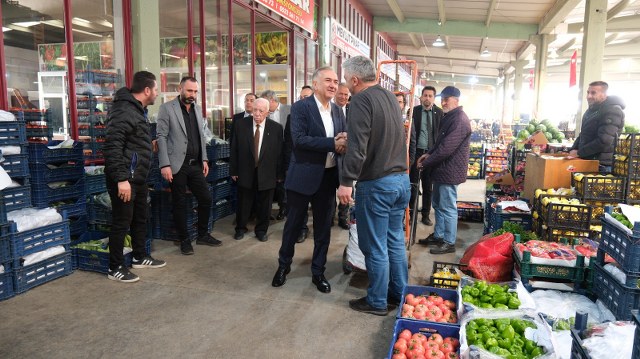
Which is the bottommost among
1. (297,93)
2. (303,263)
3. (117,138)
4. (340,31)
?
(303,263)

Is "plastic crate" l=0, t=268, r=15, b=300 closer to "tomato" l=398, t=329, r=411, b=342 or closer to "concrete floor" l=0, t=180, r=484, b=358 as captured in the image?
"concrete floor" l=0, t=180, r=484, b=358

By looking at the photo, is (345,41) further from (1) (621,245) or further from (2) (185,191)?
(1) (621,245)

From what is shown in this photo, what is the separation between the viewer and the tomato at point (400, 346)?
259 centimetres

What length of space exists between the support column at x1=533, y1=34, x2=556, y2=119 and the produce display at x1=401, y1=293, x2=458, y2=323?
1394 centimetres

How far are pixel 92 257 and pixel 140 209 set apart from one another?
0.63 m

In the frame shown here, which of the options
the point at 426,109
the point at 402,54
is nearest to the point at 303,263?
the point at 426,109

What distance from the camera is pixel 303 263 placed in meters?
4.73

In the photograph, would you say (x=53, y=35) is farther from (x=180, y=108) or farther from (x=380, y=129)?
(x=380, y=129)

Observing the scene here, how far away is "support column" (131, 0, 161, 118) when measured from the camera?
5.68 meters

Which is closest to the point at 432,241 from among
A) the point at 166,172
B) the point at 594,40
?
the point at 166,172

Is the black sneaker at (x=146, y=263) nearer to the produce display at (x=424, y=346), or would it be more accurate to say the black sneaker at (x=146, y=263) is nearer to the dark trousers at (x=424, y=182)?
the produce display at (x=424, y=346)

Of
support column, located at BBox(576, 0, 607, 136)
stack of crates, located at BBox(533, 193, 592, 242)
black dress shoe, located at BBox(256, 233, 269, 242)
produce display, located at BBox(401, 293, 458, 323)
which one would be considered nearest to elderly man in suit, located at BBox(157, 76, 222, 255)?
black dress shoe, located at BBox(256, 233, 269, 242)

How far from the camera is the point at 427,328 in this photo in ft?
9.25

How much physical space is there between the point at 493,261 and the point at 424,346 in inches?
61.4
